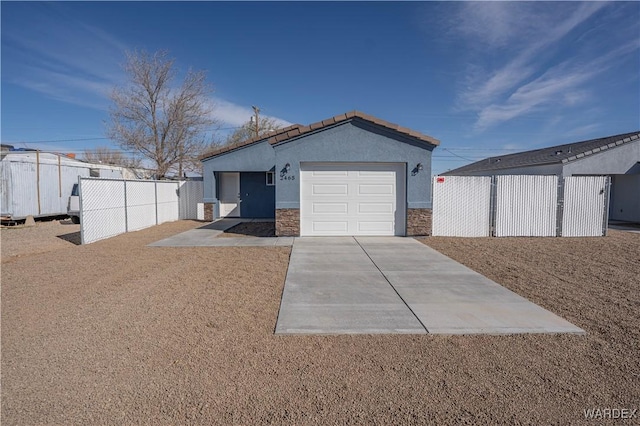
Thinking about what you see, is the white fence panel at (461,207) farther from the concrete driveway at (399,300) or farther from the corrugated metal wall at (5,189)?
the corrugated metal wall at (5,189)

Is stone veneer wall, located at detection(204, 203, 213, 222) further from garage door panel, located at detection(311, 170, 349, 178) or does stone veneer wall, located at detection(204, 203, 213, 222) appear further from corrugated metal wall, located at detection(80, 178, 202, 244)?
garage door panel, located at detection(311, 170, 349, 178)

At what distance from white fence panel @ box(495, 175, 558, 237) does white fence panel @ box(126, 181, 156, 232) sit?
13.5m

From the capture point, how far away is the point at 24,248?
10016 millimetres

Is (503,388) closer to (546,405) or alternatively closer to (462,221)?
(546,405)

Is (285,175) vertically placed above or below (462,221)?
above

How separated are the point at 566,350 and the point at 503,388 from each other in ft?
4.07

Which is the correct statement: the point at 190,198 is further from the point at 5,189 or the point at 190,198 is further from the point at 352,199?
the point at 352,199

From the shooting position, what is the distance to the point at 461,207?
37.6 ft

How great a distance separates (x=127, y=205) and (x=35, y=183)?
300 inches

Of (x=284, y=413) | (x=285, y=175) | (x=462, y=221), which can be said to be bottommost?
(x=284, y=413)

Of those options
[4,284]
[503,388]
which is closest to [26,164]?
[4,284]

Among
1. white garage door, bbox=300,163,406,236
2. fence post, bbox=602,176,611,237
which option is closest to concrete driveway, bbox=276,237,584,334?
white garage door, bbox=300,163,406,236

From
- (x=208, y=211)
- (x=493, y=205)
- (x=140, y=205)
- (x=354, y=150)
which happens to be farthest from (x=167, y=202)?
(x=493, y=205)

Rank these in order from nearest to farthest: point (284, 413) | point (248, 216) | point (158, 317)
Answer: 1. point (284, 413)
2. point (158, 317)
3. point (248, 216)
